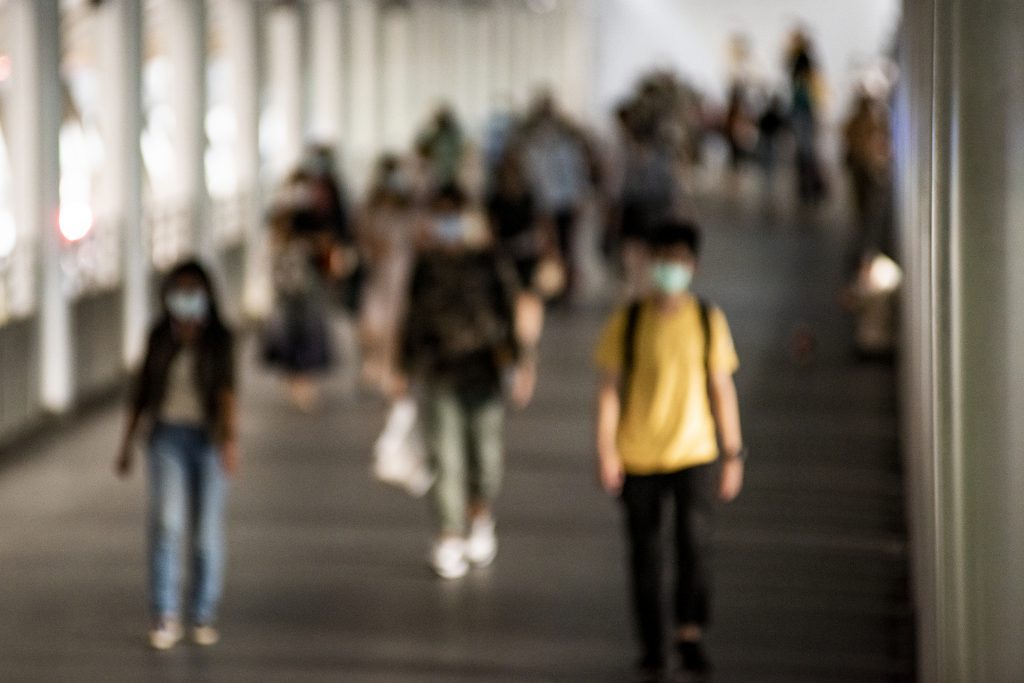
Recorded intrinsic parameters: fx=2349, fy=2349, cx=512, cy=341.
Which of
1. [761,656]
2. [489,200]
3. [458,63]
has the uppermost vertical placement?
[458,63]

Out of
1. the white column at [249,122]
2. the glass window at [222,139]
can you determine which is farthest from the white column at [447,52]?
the white column at [249,122]

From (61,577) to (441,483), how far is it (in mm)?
1858

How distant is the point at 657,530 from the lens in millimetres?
8812

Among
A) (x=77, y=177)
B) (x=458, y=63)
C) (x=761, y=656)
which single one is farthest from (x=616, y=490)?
(x=458, y=63)

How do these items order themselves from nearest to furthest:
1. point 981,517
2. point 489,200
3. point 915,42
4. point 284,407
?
point 981,517, point 915,42, point 284,407, point 489,200

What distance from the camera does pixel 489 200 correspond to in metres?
19.1

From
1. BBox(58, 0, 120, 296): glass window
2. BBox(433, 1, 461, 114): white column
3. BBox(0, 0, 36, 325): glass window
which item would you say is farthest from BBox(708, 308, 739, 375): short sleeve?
BBox(433, 1, 461, 114): white column

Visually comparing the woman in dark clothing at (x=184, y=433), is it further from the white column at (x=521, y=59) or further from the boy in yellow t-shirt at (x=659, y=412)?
the white column at (x=521, y=59)

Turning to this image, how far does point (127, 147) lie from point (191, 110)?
2.10m

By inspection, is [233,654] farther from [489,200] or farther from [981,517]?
[489,200]

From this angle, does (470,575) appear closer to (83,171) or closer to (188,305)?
(188,305)

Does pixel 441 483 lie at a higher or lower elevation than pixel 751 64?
lower

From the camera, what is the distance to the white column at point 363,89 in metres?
29.3

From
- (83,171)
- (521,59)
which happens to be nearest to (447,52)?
(521,59)
